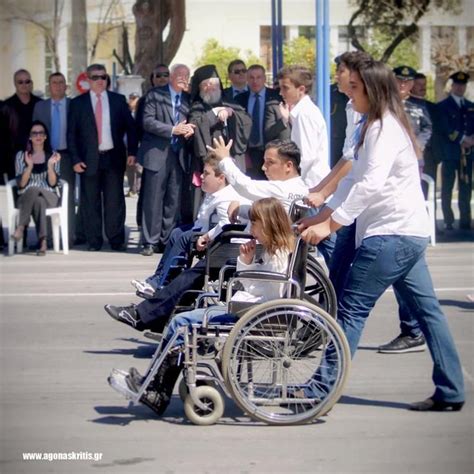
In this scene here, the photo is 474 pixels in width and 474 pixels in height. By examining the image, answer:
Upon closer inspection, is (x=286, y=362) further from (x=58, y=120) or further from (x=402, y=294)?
(x=58, y=120)

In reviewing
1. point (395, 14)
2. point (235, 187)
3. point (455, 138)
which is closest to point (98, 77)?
point (455, 138)

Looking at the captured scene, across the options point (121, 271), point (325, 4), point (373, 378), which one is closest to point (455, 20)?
point (325, 4)

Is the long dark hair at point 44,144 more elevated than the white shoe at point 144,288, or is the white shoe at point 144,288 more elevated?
the long dark hair at point 44,144

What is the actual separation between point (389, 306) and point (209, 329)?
14.4 ft

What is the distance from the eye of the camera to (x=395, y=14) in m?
30.2

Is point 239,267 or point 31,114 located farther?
point 31,114

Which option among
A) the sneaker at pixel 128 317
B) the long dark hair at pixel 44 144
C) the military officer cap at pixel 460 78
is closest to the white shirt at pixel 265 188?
the sneaker at pixel 128 317

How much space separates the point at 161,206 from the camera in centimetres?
1503

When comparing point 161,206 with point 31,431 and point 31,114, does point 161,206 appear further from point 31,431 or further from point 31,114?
point 31,431

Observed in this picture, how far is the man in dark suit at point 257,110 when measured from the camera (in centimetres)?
1480

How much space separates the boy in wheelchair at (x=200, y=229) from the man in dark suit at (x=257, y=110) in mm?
4861

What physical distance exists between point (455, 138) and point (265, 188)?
9.40 meters

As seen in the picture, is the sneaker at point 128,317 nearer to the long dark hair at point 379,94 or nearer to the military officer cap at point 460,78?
the long dark hair at point 379,94

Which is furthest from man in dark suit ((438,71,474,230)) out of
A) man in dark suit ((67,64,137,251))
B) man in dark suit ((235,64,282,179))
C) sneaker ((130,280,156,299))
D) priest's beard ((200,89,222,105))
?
sneaker ((130,280,156,299))
